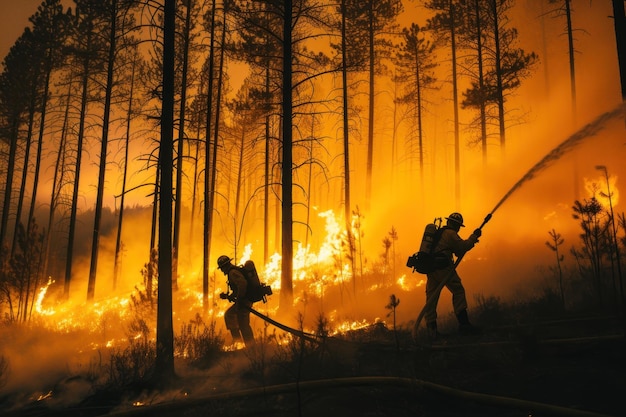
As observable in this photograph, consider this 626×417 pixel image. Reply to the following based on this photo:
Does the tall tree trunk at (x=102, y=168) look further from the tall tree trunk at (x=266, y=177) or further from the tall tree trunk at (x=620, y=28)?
the tall tree trunk at (x=620, y=28)

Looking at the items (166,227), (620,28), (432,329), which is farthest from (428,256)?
(620,28)

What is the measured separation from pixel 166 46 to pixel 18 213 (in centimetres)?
2063

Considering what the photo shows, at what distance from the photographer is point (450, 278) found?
6523 millimetres

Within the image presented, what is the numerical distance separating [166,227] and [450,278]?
475cm

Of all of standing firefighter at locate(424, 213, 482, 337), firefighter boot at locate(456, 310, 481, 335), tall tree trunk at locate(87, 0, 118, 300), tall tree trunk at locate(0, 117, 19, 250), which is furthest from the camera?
tall tree trunk at locate(0, 117, 19, 250)

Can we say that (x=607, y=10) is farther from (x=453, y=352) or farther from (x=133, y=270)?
(x=133, y=270)

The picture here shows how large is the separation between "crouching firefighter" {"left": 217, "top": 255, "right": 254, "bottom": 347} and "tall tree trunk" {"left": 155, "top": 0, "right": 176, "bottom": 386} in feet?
5.55

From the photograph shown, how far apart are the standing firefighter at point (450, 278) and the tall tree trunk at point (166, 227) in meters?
4.19

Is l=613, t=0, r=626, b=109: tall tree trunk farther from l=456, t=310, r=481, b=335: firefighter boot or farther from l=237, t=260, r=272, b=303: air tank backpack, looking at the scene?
l=237, t=260, r=272, b=303: air tank backpack

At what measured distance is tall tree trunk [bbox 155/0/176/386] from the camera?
6.18 m

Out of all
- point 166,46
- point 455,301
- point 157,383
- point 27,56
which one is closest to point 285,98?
point 166,46

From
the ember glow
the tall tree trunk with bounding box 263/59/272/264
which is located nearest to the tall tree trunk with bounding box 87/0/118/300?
the ember glow

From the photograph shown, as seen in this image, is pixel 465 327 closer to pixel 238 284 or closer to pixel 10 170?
pixel 238 284

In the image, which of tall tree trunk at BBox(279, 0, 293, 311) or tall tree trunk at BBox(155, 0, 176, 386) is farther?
tall tree trunk at BBox(279, 0, 293, 311)
